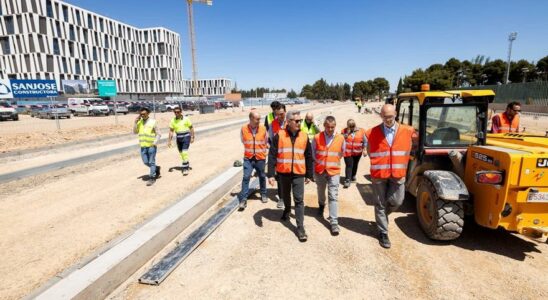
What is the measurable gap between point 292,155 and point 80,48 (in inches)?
3248

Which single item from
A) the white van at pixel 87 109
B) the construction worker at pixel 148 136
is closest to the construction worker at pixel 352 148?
the construction worker at pixel 148 136

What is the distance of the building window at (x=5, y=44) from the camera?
61.2 meters

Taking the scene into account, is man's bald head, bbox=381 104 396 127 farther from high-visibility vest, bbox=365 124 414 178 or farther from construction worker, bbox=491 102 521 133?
construction worker, bbox=491 102 521 133

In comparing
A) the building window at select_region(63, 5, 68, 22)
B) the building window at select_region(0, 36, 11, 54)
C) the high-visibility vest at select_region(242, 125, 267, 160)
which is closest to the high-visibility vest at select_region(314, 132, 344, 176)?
the high-visibility vest at select_region(242, 125, 267, 160)

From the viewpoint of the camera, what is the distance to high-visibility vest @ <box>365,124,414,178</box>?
12.8 feet

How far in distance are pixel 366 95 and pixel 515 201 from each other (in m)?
126

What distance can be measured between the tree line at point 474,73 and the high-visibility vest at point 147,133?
228 ft

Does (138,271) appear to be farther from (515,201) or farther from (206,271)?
(515,201)

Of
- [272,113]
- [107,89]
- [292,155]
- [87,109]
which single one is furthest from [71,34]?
[292,155]

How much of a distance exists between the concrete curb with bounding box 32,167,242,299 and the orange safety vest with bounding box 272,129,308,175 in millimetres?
1922

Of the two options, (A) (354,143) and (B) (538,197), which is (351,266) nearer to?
(B) (538,197)

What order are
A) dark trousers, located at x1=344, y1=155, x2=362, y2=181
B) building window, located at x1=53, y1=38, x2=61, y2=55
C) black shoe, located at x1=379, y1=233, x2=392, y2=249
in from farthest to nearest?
building window, located at x1=53, y1=38, x2=61, y2=55 → dark trousers, located at x1=344, y1=155, x2=362, y2=181 → black shoe, located at x1=379, y1=233, x2=392, y2=249

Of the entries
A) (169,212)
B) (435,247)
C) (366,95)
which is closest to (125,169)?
(169,212)

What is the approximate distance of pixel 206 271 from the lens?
3.52 metres
